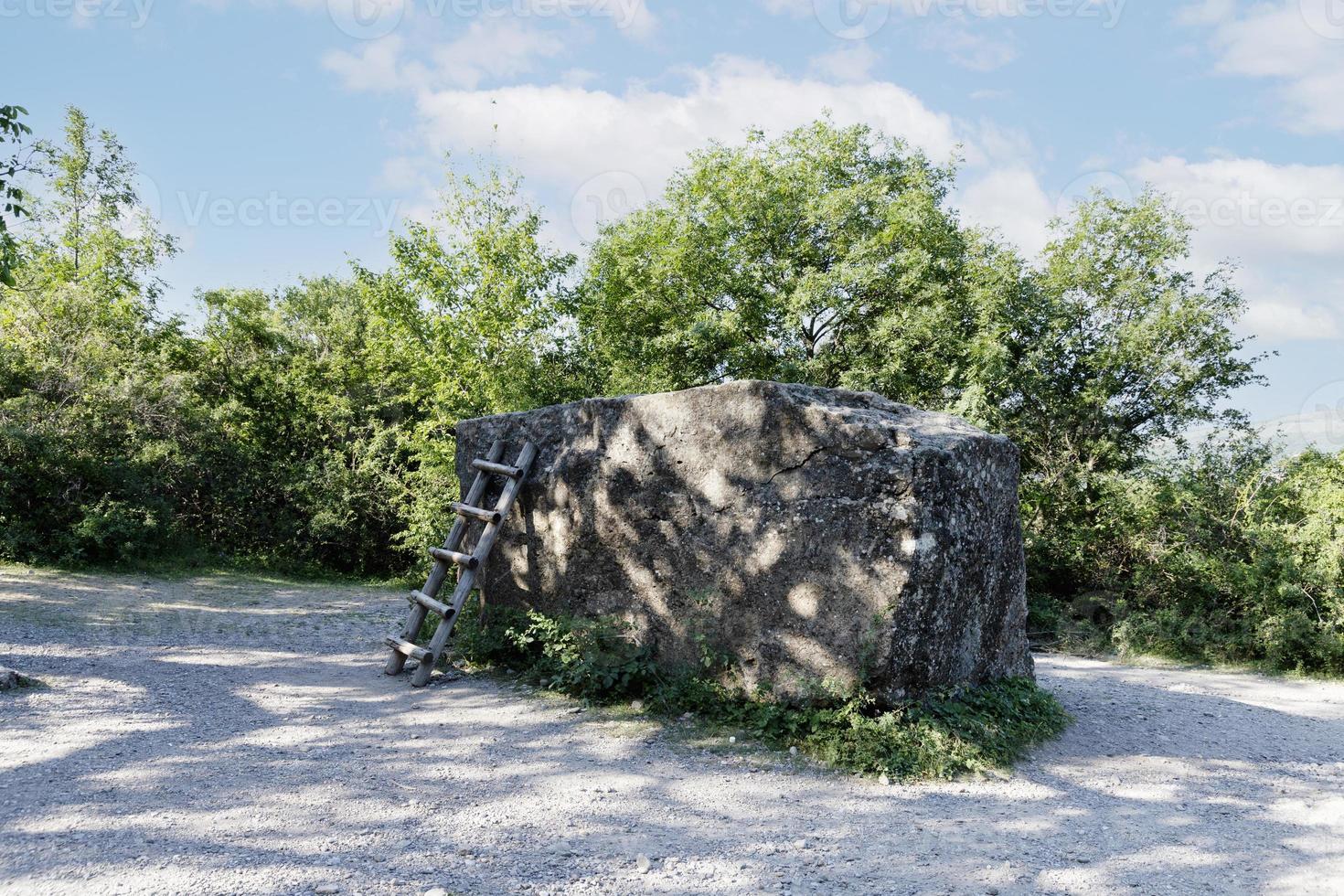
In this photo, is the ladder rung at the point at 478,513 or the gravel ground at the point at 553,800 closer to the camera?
the gravel ground at the point at 553,800

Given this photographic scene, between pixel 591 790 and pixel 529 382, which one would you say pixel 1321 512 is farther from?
pixel 529 382

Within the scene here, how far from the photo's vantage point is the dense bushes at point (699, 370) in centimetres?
1203

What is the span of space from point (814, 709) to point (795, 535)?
1.21 m

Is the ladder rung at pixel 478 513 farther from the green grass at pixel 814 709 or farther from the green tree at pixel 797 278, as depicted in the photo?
the green tree at pixel 797 278

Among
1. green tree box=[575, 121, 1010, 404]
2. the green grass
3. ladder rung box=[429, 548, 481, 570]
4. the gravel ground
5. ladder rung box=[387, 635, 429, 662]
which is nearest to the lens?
the gravel ground

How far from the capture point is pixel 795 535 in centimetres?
608

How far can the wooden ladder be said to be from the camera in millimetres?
7422

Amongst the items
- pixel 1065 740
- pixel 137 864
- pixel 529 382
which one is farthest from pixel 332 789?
pixel 529 382

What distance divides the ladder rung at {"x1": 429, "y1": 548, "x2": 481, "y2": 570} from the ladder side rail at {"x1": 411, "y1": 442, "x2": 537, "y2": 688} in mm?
51

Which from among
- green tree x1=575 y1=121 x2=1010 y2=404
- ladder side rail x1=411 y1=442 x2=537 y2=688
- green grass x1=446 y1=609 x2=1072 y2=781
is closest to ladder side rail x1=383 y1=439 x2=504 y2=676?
ladder side rail x1=411 y1=442 x2=537 y2=688

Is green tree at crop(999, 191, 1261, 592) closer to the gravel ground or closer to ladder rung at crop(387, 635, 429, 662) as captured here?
the gravel ground

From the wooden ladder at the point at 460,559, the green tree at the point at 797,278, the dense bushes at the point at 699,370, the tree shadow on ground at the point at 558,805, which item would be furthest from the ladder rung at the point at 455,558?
the green tree at the point at 797,278

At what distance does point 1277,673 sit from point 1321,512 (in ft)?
6.61

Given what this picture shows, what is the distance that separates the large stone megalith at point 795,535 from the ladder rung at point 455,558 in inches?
25.8
